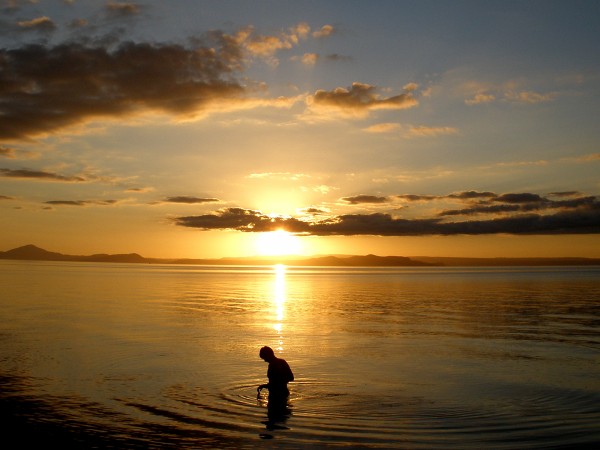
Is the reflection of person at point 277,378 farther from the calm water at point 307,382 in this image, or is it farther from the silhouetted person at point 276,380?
the calm water at point 307,382

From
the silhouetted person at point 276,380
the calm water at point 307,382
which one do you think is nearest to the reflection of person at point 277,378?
the silhouetted person at point 276,380

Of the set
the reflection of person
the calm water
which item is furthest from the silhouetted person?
the calm water

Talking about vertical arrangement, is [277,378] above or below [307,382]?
above

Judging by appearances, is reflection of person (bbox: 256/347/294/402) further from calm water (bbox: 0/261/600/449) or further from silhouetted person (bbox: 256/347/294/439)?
calm water (bbox: 0/261/600/449)

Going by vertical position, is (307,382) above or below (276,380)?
below

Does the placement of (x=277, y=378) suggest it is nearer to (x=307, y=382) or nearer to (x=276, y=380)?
(x=276, y=380)

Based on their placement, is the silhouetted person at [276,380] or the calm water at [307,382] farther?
the silhouetted person at [276,380]

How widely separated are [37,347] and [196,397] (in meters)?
14.6

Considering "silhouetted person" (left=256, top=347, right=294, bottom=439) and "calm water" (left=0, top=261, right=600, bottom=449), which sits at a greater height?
"silhouetted person" (left=256, top=347, right=294, bottom=439)

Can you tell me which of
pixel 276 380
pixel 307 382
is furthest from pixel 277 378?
pixel 307 382

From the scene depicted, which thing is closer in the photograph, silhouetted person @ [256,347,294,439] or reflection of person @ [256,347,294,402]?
silhouetted person @ [256,347,294,439]

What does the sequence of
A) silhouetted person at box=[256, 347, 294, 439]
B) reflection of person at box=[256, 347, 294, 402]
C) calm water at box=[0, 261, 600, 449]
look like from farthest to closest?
reflection of person at box=[256, 347, 294, 402]
silhouetted person at box=[256, 347, 294, 439]
calm water at box=[0, 261, 600, 449]

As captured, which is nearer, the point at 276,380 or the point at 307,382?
the point at 276,380

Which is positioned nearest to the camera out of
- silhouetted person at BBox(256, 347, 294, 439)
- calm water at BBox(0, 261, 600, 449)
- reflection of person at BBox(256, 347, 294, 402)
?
calm water at BBox(0, 261, 600, 449)
